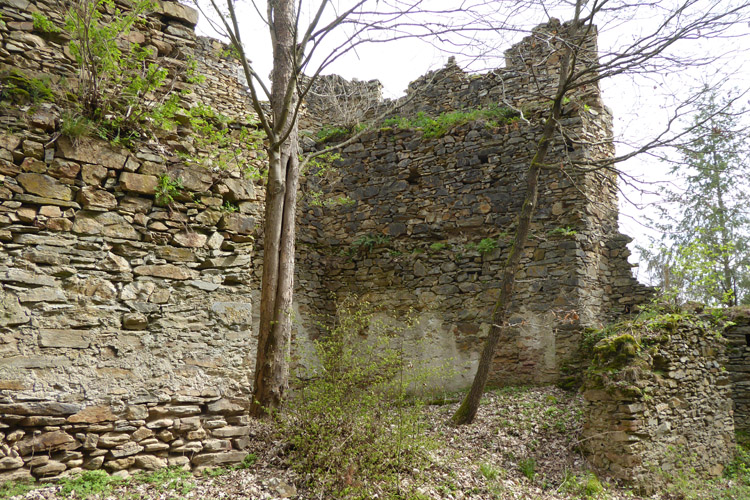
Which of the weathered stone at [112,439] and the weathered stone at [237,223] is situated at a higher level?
the weathered stone at [237,223]

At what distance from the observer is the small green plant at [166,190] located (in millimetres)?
3973

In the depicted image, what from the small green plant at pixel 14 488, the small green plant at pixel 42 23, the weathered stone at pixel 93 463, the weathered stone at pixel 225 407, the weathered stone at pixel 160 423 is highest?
the small green plant at pixel 42 23

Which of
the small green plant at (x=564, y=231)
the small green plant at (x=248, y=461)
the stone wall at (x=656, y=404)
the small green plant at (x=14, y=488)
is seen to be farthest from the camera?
the small green plant at (x=564, y=231)

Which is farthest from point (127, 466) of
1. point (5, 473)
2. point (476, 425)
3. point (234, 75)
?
point (234, 75)

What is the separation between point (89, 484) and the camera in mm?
3281

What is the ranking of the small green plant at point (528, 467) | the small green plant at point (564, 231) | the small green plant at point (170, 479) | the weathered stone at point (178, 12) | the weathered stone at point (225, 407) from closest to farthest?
the small green plant at point (170, 479), the weathered stone at point (225, 407), the weathered stone at point (178, 12), the small green plant at point (528, 467), the small green plant at point (564, 231)

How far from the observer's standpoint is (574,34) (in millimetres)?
7051

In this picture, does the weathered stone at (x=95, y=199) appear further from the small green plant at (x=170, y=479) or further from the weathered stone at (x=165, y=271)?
the small green plant at (x=170, y=479)

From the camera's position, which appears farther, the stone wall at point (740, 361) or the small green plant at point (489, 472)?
the stone wall at point (740, 361)

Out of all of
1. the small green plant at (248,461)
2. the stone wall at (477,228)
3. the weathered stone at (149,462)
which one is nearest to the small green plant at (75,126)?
the weathered stone at (149,462)

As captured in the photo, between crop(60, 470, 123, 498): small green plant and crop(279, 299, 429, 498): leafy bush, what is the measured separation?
1457 mm

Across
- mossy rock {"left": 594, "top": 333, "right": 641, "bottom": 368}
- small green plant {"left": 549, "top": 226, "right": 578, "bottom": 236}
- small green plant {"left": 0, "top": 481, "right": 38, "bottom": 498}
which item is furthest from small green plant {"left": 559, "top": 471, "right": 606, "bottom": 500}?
small green plant {"left": 0, "top": 481, "right": 38, "bottom": 498}

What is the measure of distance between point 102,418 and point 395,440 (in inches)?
104

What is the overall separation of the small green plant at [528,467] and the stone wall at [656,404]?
0.78 m
